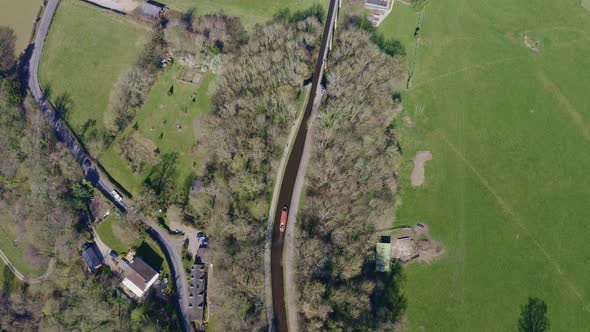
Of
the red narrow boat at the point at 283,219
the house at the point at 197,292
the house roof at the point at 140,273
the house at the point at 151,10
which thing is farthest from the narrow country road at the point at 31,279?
the house at the point at 151,10

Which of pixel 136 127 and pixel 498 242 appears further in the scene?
pixel 136 127

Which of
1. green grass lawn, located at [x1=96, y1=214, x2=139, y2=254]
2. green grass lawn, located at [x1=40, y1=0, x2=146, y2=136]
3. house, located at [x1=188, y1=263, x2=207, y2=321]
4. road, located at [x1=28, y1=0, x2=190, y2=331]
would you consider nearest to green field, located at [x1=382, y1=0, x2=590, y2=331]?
house, located at [x1=188, y1=263, x2=207, y2=321]

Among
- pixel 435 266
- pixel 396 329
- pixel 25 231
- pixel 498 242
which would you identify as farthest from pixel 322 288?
pixel 25 231

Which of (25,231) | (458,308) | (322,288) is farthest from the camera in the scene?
(25,231)

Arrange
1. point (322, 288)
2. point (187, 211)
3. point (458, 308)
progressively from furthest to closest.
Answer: point (187, 211) → point (458, 308) → point (322, 288)

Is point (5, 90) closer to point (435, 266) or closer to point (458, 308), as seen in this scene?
point (435, 266)

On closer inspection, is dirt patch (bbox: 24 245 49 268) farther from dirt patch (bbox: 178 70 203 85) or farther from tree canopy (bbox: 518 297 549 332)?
tree canopy (bbox: 518 297 549 332)

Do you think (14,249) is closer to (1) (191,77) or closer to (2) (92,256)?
(2) (92,256)
